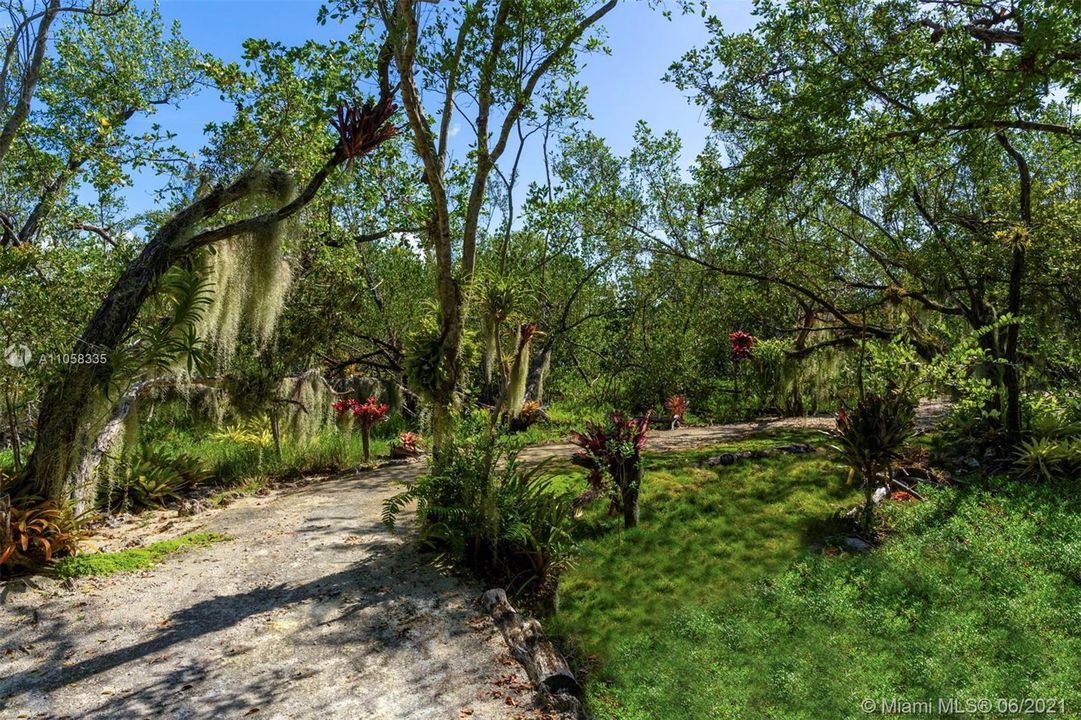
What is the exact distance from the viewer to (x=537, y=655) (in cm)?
421

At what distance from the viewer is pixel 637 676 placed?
14.2ft

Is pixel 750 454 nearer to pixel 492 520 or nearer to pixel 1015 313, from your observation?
pixel 1015 313

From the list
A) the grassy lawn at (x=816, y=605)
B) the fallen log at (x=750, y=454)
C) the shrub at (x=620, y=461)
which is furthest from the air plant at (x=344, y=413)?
the fallen log at (x=750, y=454)

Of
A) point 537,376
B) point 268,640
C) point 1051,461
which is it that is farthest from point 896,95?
point 537,376

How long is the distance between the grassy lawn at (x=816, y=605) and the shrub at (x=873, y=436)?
0.52 metres

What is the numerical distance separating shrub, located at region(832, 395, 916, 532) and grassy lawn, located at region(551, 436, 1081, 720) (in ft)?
1.69

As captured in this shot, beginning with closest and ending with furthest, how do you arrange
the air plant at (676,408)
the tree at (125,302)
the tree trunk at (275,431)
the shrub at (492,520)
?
the shrub at (492,520) < the tree at (125,302) < the tree trunk at (275,431) < the air plant at (676,408)

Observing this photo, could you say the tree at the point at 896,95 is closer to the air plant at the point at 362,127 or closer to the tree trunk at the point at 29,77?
the air plant at the point at 362,127

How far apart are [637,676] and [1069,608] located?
3.38 meters

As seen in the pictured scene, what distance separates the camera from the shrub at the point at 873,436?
6203 millimetres

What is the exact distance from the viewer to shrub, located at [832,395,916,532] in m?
6.20

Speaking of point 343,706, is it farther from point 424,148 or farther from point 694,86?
point 694,86

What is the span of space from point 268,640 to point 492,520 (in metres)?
1.91

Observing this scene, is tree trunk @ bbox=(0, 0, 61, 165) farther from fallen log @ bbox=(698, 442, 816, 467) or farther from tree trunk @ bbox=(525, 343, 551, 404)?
fallen log @ bbox=(698, 442, 816, 467)
